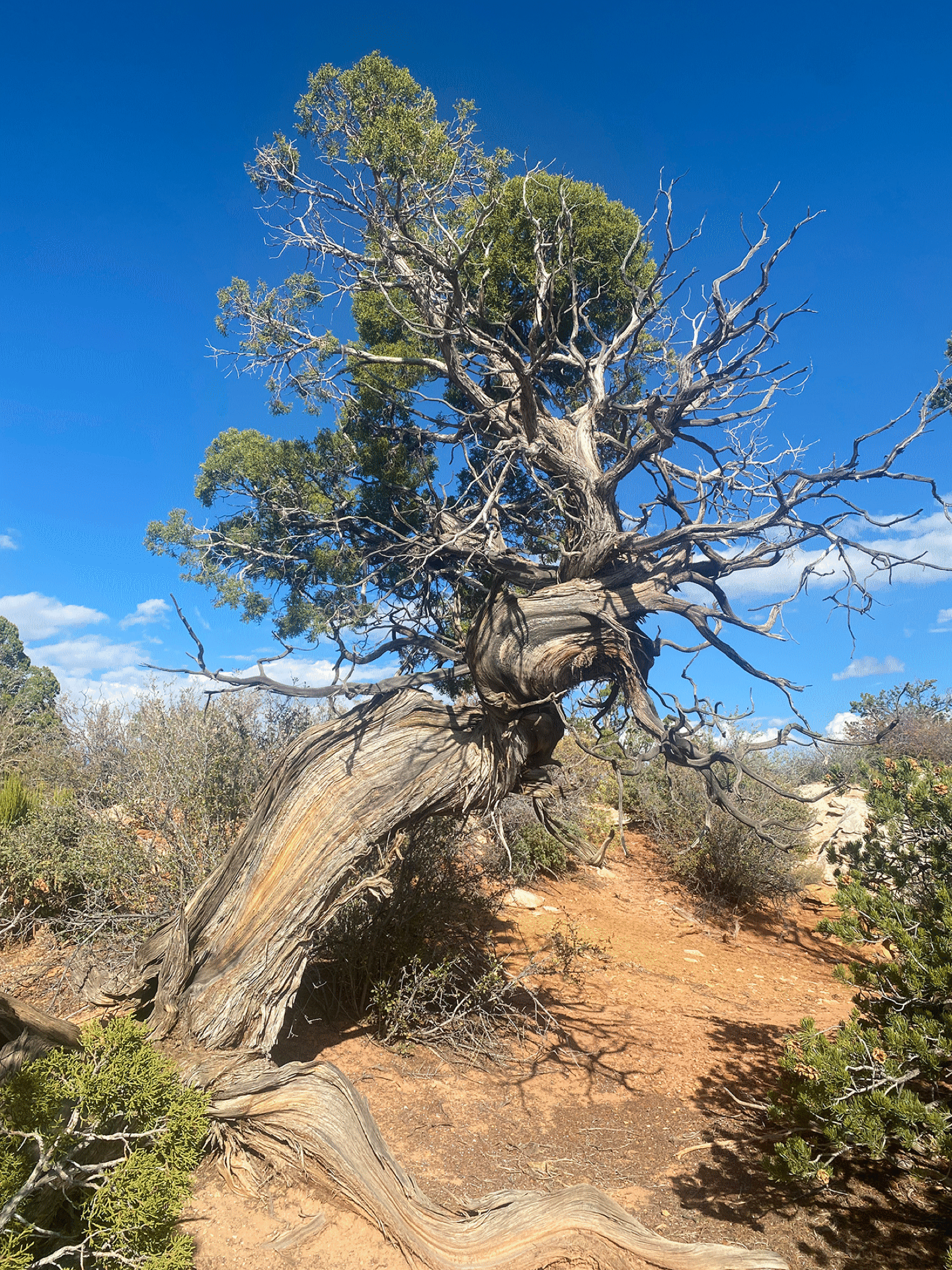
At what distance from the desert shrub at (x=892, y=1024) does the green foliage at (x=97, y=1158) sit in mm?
2818

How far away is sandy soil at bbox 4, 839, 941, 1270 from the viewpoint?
155 inches

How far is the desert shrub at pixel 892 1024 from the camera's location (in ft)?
11.1

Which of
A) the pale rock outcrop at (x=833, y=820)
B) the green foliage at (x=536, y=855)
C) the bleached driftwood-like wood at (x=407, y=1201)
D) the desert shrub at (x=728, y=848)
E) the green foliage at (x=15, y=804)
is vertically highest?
the pale rock outcrop at (x=833, y=820)

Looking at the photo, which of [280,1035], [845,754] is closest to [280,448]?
[280,1035]

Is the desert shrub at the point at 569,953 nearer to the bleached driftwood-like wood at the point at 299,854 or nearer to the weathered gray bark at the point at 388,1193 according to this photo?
the bleached driftwood-like wood at the point at 299,854

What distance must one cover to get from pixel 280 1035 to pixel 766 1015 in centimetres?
505

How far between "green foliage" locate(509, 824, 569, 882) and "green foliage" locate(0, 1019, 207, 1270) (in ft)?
26.1

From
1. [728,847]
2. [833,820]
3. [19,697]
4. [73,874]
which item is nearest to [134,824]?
[73,874]

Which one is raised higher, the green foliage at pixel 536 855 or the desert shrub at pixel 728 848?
the desert shrub at pixel 728 848

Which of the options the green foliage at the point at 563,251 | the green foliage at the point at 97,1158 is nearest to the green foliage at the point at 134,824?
the green foliage at the point at 97,1158

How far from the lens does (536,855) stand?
1173cm

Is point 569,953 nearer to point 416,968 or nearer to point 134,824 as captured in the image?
point 416,968

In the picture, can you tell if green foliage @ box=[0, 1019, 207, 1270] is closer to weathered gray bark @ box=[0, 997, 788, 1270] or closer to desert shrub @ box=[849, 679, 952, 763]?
weathered gray bark @ box=[0, 997, 788, 1270]

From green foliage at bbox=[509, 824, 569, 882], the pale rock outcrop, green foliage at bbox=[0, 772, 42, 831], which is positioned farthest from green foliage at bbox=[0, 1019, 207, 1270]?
the pale rock outcrop
